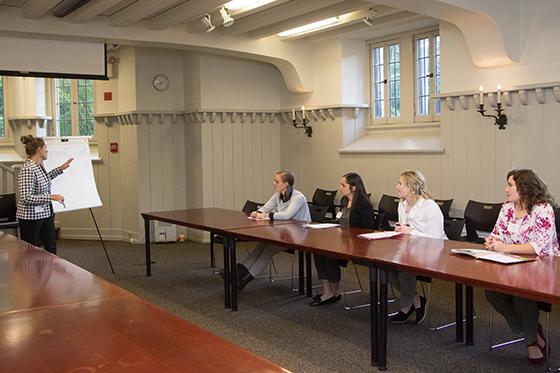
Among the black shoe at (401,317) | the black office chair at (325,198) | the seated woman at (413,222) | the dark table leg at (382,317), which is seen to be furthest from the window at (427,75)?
the dark table leg at (382,317)

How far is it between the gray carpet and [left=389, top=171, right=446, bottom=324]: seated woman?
17 cm

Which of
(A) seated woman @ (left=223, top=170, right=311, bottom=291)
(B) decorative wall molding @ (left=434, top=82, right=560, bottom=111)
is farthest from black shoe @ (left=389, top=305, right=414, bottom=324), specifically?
(B) decorative wall molding @ (left=434, top=82, right=560, bottom=111)

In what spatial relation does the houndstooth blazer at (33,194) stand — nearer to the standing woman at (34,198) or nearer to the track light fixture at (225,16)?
the standing woman at (34,198)

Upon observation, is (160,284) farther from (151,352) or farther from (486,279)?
(151,352)

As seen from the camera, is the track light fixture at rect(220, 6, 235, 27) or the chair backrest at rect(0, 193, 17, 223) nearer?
the track light fixture at rect(220, 6, 235, 27)

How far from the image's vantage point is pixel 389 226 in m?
7.50

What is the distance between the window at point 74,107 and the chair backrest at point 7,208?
2.06 metres

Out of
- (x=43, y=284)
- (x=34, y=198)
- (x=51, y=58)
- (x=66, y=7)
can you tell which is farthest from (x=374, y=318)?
(x=51, y=58)

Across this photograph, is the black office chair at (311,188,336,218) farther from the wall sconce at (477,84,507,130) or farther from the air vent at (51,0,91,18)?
the air vent at (51,0,91,18)

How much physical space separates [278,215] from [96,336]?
154 inches

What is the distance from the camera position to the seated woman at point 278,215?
6.25 m

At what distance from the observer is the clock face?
31.3 ft

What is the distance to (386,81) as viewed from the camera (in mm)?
8602

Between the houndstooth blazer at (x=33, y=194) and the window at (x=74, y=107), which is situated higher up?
the window at (x=74, y=107)
